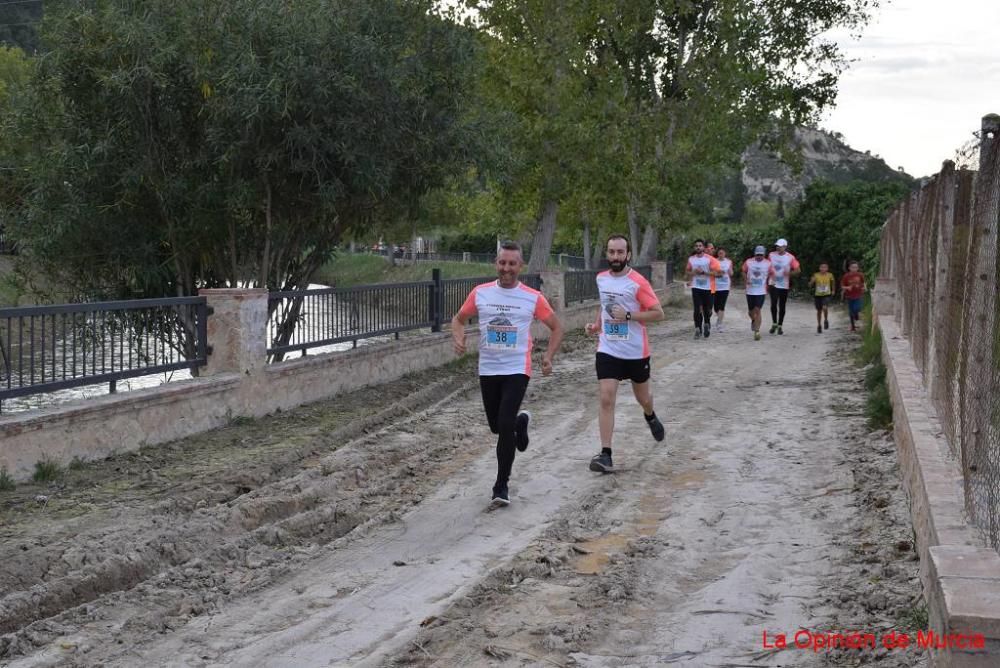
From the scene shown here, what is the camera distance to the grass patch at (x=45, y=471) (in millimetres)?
8602

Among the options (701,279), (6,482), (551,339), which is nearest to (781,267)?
(701,279)

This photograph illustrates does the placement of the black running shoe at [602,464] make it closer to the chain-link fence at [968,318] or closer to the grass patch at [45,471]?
the chain-link fence at [968,318]

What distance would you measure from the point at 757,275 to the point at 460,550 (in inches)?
592

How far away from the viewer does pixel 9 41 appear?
7556 centimetres

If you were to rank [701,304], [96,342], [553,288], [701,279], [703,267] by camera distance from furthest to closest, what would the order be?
[553,288] < [701,304] < [701,279] < [703,267] < [96,342]

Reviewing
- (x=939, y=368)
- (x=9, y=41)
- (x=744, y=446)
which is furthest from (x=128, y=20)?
(x=9, y=41)

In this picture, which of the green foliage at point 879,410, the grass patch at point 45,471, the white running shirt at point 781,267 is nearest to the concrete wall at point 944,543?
the green foliage at point 879,410

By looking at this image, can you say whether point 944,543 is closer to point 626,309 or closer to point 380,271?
point 626,309

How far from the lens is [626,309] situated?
9.42 metres

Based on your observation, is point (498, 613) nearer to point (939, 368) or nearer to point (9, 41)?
point (939, 368)

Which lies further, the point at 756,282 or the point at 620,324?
the point at 756,282

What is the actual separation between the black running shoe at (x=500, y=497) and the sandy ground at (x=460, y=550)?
0.14m

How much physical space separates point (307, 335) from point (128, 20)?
4.38 metres

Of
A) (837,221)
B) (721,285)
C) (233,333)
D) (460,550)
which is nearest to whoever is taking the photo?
(460,550)
